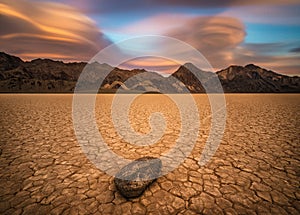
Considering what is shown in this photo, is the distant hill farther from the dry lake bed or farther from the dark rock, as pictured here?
the dark rock

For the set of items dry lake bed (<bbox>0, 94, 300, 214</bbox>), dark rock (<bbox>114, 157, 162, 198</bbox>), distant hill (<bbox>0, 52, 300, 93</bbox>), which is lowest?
dry lake bed (<bbox>0, 94, 300, 214</bbox>)

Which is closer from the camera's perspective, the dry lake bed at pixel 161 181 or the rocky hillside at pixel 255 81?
the dry lake bed at pixel 161 181

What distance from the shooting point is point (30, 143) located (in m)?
5.00

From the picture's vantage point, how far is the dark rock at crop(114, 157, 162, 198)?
260 centimetres

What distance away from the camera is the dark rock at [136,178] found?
2.60m

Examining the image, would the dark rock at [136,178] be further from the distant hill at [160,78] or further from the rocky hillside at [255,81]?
the rocky hillside at [255,81]

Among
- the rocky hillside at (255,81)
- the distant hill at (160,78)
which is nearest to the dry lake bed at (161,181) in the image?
the distant hill at (160,78)

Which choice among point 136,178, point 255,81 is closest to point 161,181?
point 136,178

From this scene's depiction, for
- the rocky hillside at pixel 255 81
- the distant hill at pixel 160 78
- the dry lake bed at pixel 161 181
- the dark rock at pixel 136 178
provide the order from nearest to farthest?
1. the dry lake bed at pixel 161 181
2. the dark rock at pixel 136 178
3. the distant hill at pixel 160 78
4. the rocky hillside at pixel 255 81

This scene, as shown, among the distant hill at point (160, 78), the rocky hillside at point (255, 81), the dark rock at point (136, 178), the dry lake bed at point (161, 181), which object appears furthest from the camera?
the rocky hillside at point (255, 81)

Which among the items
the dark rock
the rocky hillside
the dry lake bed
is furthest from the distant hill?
the dark rock

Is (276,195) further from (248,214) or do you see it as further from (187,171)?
(187,171)

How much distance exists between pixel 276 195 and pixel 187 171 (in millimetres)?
1434

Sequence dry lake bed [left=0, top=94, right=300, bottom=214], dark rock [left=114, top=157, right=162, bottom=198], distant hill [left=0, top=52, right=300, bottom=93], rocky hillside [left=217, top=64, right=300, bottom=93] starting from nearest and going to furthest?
dry lake bed [left=0, top=94, right=300, bottom=214] → dark rock [left=114, top=157, right=162, bottom=198] → distant hill [left=0, top=52, right=300, bottom=93] → rocky hillside [left=217, top=64, right=300, bottom=93]
